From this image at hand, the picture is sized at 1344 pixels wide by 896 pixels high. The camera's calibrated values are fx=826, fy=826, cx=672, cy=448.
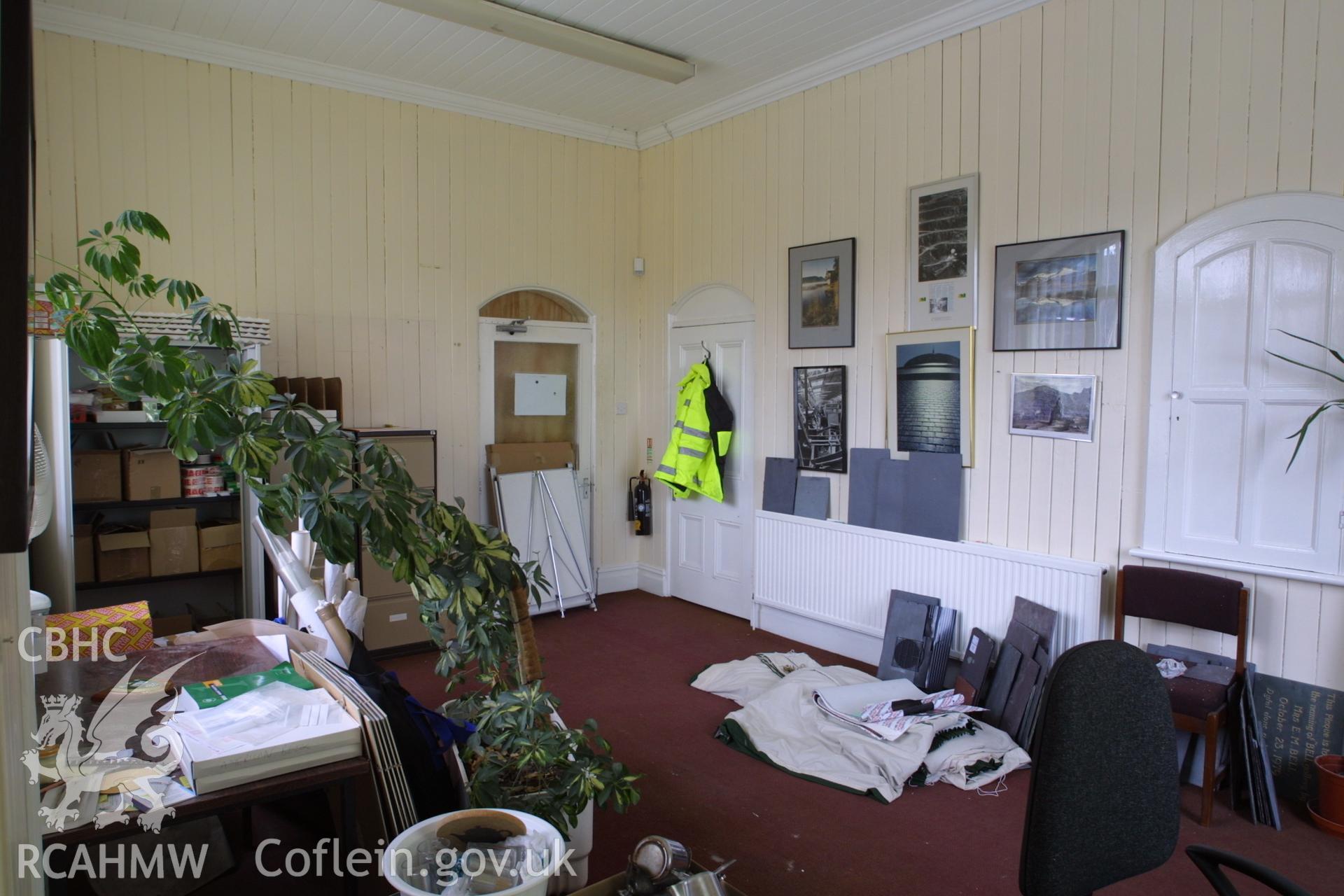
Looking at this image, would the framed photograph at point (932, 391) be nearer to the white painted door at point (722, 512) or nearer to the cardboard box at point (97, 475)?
the white painted door at point (722, 512)

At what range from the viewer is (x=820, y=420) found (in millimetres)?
5297

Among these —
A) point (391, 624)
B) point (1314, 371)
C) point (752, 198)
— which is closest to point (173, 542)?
point (391, 624)

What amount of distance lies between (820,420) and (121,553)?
4023 millimetres

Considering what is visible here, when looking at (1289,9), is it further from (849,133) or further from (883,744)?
(883,744)

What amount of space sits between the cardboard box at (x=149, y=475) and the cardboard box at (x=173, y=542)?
108mm

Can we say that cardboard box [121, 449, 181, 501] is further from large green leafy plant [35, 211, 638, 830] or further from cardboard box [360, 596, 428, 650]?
large green leafy plant [35, 211, 638, 830]

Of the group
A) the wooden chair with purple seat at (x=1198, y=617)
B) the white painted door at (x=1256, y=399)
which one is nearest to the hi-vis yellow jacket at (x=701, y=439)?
the wooden chair with purple seat at (x=1198, y=617)

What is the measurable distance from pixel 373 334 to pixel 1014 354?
3.98m

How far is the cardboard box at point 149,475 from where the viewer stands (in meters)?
4.31

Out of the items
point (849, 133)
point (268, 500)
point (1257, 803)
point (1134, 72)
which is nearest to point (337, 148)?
point (849, 133)

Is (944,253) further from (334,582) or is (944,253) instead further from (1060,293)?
(334,582)

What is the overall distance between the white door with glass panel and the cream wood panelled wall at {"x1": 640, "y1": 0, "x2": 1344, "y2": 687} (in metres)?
1.50

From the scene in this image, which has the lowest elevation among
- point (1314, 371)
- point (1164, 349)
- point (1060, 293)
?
point (1314, 371)

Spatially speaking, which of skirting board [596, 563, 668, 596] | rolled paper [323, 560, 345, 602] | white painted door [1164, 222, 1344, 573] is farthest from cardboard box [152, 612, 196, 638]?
white painted door [1164, 222, 1344, 573]
